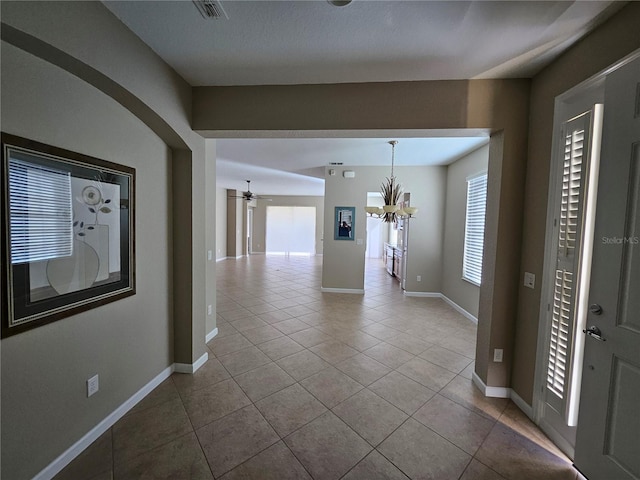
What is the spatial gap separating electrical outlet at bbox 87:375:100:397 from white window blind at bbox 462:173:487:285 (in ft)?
15.2

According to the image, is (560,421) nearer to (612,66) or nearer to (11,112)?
(612,66)

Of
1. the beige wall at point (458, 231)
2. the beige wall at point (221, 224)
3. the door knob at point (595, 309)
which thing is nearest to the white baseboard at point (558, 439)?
the door knob at point (595, 309)

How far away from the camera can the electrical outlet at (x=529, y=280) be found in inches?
82.3

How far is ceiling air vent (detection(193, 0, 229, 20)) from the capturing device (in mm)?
1451

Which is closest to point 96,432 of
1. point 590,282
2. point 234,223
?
point 590,282

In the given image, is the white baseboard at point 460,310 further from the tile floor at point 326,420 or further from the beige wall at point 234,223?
the beige wall at point 234,223

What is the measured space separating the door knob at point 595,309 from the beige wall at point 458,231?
2.81 metres

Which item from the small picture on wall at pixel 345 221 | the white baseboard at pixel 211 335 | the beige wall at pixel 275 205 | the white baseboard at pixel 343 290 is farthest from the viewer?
the beige wall at pixel 275 205

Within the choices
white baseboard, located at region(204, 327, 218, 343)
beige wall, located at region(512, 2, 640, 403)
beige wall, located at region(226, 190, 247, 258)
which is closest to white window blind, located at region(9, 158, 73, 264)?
white baseboard, located at region(204, 327, 218, 343)

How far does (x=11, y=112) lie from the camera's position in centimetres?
129

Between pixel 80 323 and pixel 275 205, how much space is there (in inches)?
399

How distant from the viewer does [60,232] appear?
1554 mm

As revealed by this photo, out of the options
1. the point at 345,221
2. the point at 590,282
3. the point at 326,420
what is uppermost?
the point at 345,221

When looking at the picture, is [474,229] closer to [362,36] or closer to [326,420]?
[362,36]
